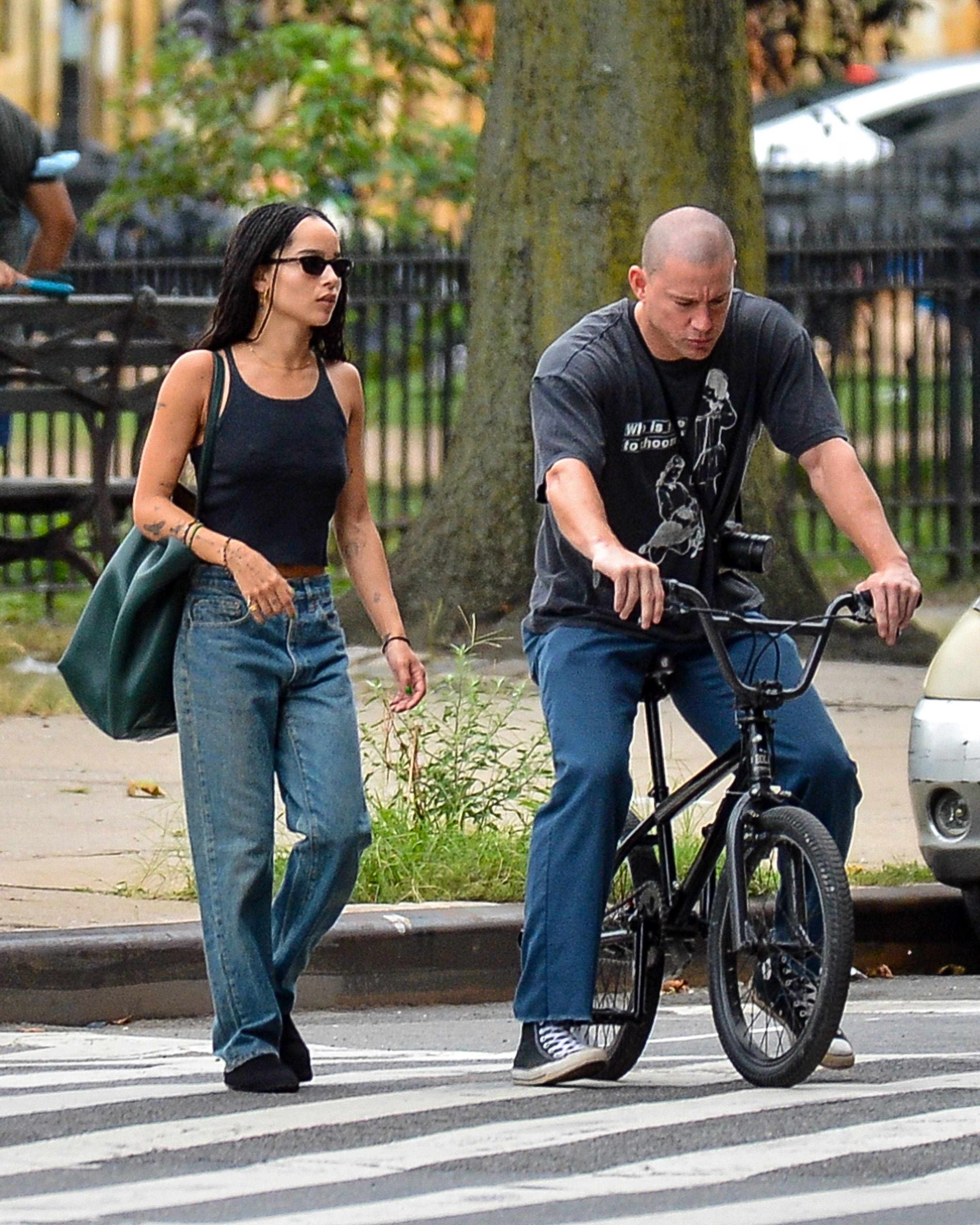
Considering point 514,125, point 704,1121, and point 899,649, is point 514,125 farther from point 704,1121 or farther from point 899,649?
point 704,1121

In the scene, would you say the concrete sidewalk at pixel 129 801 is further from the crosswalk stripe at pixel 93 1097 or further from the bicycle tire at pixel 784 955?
the bicycle tire at pixel 784 955

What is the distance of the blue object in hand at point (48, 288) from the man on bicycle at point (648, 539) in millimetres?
5498

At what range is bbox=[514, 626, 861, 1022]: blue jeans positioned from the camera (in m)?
5.54

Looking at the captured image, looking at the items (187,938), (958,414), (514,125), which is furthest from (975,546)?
(187,938)

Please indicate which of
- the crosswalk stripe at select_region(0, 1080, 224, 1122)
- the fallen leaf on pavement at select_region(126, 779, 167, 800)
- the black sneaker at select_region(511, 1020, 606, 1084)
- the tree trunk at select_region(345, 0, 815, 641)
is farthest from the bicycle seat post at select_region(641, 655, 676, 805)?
the tree trunk at select_region(345, 0, 815, 641)

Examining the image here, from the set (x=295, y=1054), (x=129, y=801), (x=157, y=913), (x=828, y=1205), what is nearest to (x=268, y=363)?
(x=295, y=1054)

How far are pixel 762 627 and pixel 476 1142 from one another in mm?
1180

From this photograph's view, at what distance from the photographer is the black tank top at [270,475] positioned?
18.0 ft

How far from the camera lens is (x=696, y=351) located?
5582 mm

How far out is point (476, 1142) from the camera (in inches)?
196

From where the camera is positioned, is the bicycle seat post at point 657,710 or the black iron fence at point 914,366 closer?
the bicycle seat post at point 657,710

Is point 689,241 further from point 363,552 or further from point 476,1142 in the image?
point 476,1142

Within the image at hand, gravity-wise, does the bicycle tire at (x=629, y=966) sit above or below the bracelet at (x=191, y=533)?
below

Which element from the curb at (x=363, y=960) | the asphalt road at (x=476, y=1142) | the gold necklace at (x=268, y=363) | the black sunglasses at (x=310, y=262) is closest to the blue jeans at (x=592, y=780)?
the asphalt road at (x=476, y=1142)
